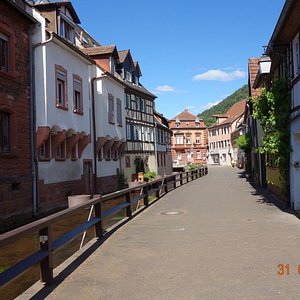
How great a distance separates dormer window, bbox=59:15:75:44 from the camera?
22062 millimetres

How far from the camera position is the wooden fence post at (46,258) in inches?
233

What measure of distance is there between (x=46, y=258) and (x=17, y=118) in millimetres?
11206

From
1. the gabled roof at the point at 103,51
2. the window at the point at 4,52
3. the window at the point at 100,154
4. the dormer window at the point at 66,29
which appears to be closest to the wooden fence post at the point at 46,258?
the window at the point at 4,52

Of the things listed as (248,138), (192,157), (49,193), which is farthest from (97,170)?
(192,157)

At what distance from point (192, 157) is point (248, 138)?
184 ft

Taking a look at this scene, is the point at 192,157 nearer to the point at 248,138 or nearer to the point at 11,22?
the point at 248,138

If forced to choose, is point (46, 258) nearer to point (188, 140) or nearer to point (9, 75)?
point (9, 75)

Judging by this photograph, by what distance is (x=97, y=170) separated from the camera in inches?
1008

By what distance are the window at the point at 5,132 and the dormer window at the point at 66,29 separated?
25.3 ft

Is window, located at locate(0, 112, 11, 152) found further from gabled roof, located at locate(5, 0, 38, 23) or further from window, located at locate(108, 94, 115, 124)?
window, located at locate(108, 94, 115, 124)

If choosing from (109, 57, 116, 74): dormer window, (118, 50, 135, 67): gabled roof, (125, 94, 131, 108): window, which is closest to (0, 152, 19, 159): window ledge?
(109, 57, 116, 74): dormer window

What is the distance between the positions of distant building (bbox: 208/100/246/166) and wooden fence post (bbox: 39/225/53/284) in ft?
253

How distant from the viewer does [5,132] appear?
1573 cm
